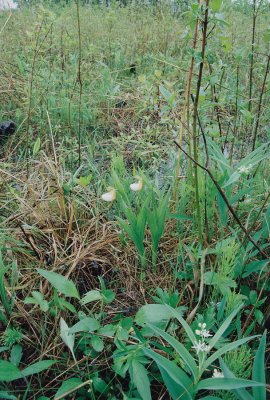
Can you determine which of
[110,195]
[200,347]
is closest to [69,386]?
[200,347]

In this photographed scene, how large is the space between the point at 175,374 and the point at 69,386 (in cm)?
30

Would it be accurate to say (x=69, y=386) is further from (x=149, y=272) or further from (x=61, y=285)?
(x=149, y=272)

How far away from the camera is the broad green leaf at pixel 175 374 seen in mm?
822

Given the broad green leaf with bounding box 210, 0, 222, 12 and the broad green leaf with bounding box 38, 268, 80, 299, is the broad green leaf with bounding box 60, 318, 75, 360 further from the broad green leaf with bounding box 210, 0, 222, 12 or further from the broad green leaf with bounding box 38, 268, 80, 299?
the broad green leaf with bounding box 210, 0, 222, 12

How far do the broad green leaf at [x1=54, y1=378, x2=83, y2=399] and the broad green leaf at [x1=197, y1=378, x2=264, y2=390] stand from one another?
319mm

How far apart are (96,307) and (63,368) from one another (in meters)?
0.22

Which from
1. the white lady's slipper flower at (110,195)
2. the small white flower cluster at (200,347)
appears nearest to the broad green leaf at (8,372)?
the small white flower cluster at (200,347)

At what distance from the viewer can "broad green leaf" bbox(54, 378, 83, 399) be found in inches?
37.3

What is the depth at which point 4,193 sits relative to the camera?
1.72m

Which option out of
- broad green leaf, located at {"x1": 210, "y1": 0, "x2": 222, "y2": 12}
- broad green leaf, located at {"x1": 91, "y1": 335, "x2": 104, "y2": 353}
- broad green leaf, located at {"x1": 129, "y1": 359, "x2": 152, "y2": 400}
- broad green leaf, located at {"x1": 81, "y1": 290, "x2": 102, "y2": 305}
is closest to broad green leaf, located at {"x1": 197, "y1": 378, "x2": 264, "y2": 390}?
broad green leaf, located at {"x1": 129, "y1": 359, "x2": 152, "y2": 400}

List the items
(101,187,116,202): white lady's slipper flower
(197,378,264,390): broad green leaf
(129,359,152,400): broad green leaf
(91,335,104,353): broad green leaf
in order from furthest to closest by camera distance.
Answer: (101,187,116,202): white lady's slipper flower, (91,335,104,353): broad green leaf, (129,359,152,400): broad green leaf, (197,378,264,390): broad green leaf

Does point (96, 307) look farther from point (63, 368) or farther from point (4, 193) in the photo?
point (4, 193)

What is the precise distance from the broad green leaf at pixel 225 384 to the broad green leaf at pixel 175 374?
0.10 ft

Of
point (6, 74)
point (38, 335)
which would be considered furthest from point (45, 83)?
point (38, 335)
